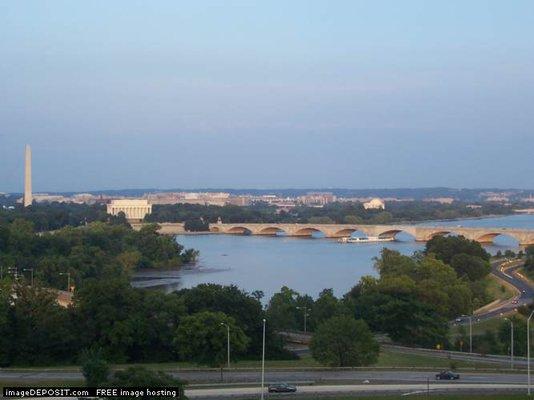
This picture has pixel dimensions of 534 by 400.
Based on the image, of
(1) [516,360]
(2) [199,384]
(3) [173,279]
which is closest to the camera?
(2) [199,384]

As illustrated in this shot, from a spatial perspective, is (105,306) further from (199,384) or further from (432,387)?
(432,387)

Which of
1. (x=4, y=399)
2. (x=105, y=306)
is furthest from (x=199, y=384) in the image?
(x=105, y=306)

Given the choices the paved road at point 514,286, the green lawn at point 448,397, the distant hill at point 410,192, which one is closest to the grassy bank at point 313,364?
the green lawn at point 448,397

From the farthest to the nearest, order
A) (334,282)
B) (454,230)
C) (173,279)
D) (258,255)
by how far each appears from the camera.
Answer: (454,230)
(258,255)
(173,279)
(334,282)

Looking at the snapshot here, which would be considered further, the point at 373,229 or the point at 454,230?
the point at 373,229

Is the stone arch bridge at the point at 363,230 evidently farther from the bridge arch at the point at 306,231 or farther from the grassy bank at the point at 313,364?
the grassy bank at the point at 313,364
